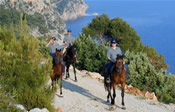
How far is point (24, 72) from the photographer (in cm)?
809

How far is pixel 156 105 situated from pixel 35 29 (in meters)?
87.3

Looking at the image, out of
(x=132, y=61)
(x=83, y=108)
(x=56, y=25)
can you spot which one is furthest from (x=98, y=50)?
(x=56, y=25)

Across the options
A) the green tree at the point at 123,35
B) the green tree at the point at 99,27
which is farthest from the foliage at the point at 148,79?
the green tree at the point at 99,27

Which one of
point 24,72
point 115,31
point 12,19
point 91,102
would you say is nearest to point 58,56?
point 91,102

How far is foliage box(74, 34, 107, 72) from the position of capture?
21625 mm

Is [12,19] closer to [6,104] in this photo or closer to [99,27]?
[99,27]

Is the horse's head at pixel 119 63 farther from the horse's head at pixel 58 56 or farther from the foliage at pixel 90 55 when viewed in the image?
the foliage at pixel 90 55

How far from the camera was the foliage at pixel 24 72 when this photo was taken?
8000 mm

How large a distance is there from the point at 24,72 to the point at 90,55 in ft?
47.2

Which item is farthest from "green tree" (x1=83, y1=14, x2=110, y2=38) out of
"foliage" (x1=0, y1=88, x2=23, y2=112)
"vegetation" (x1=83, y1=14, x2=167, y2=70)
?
"foliage" (x1=0, y1=88, x2=23, y2=112)

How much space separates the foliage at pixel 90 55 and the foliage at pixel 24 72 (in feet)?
43.8

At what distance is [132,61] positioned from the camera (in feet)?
66.3

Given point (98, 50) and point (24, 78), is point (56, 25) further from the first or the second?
point (24, 78)

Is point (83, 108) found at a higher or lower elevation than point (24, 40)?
lower
